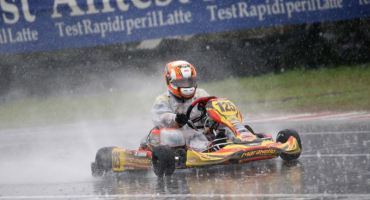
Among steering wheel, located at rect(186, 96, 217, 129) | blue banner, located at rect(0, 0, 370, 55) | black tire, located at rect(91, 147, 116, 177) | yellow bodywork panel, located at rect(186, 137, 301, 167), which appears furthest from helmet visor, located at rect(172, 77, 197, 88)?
blue banner, located at rect(0, 0, 370, 55)

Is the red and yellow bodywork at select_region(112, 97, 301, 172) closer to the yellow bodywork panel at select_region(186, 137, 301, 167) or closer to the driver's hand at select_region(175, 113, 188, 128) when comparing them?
the yellow bodywork panel at select_region(186, 137, 301, 167)

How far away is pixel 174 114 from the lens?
8.77 metres

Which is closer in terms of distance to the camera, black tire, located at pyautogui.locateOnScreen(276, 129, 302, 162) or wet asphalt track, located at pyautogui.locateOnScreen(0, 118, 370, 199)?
wet asphalt track, located at pyautogui.locateOnScreen(0, 118, 370, 199)

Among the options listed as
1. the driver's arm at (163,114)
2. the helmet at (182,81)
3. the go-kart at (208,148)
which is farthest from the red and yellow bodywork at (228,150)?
the helmet at (182,81)

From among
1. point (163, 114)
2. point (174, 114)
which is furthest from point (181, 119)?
point (163, 114)

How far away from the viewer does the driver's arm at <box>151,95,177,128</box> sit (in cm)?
876

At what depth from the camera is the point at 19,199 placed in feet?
25.6

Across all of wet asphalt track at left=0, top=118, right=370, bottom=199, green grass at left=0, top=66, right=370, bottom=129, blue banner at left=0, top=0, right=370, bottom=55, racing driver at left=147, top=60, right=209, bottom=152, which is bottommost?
wet asphalt track at left=0, top=118, right=370, bottom=199

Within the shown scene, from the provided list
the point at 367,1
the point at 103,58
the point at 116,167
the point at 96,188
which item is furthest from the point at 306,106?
the point at 96,188

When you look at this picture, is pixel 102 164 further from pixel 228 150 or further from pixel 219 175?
→ pixel 228 150

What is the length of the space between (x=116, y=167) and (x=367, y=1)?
36.8 ft

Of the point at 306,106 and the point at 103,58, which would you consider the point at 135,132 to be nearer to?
the point at 306,106

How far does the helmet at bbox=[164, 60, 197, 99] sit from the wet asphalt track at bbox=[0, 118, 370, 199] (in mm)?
982

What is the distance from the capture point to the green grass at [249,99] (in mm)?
16859
